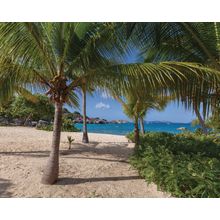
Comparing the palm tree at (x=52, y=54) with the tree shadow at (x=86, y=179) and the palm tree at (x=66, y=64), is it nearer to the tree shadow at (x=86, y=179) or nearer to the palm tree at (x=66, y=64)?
the palm tree at (x=66, y=64)

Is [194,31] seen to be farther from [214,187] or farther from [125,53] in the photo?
[214,187]

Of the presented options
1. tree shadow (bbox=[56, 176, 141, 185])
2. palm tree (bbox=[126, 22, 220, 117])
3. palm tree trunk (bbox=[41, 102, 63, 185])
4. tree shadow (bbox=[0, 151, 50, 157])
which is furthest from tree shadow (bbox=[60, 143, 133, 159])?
palm tree (bbox=[126, 22, 220, 117])

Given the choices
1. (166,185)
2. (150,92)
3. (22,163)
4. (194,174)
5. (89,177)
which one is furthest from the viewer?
(22,163)

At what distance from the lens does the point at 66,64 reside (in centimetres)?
384

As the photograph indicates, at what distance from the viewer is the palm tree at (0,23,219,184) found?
10.5 feet

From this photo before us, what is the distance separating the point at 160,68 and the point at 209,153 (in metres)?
3.53

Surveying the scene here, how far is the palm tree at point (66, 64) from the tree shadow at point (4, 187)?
60cm

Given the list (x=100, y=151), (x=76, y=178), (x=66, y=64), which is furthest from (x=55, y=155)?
(x=100, y=151)

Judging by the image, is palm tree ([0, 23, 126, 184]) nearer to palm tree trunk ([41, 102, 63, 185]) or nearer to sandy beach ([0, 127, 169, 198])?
palm tree trunk ([41, 102, 63, 185])

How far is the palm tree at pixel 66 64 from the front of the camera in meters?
3.21

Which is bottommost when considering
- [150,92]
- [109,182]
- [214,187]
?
[109,182]

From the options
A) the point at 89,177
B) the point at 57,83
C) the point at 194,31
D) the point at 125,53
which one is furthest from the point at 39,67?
the point at 194,31

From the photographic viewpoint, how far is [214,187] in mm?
2840

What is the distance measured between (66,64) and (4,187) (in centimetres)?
235
